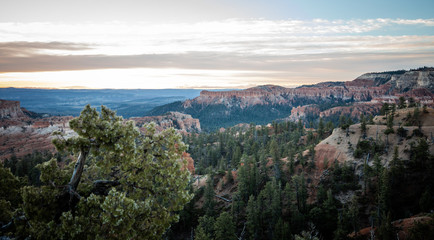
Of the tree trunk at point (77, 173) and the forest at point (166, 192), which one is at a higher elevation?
the tree trunk at point (77, 173)

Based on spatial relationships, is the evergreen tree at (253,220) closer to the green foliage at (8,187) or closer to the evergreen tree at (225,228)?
the evergreen tree at (225,228)

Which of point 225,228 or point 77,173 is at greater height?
point 77,173

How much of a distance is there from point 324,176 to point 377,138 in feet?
60.5

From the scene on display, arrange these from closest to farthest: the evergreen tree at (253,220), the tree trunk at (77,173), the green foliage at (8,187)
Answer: the tree trunk at (77,173) < the green foliage at (8,187) < the evergreen tree at (253,220)

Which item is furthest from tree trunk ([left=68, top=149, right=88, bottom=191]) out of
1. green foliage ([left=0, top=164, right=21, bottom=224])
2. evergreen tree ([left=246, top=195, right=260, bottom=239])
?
evergreen tree ([left=246, top=195, right=260, bottom=239])

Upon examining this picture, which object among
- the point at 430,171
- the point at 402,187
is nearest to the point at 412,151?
the point at 430,171

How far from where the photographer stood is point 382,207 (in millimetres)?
37625

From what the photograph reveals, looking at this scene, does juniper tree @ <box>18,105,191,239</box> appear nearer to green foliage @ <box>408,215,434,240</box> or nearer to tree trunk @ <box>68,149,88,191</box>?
tree trunk @ <box>68,149,88,191</box>

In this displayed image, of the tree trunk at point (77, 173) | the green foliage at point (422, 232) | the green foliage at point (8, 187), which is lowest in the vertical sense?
the green foliage at point (422, 232)

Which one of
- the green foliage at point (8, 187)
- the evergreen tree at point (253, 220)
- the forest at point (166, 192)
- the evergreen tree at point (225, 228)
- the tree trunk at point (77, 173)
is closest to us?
the forest at point (166, 192)

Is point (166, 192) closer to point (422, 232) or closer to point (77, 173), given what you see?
point (77, 173)

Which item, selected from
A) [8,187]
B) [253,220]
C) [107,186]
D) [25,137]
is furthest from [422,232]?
[25,137]

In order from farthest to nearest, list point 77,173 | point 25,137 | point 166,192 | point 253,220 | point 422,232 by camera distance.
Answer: point 25,137, point 253,220, point 422,232, point 166,192, point 77,173

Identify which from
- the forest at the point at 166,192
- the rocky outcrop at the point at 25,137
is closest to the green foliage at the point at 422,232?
the forest at the point at 166,192
